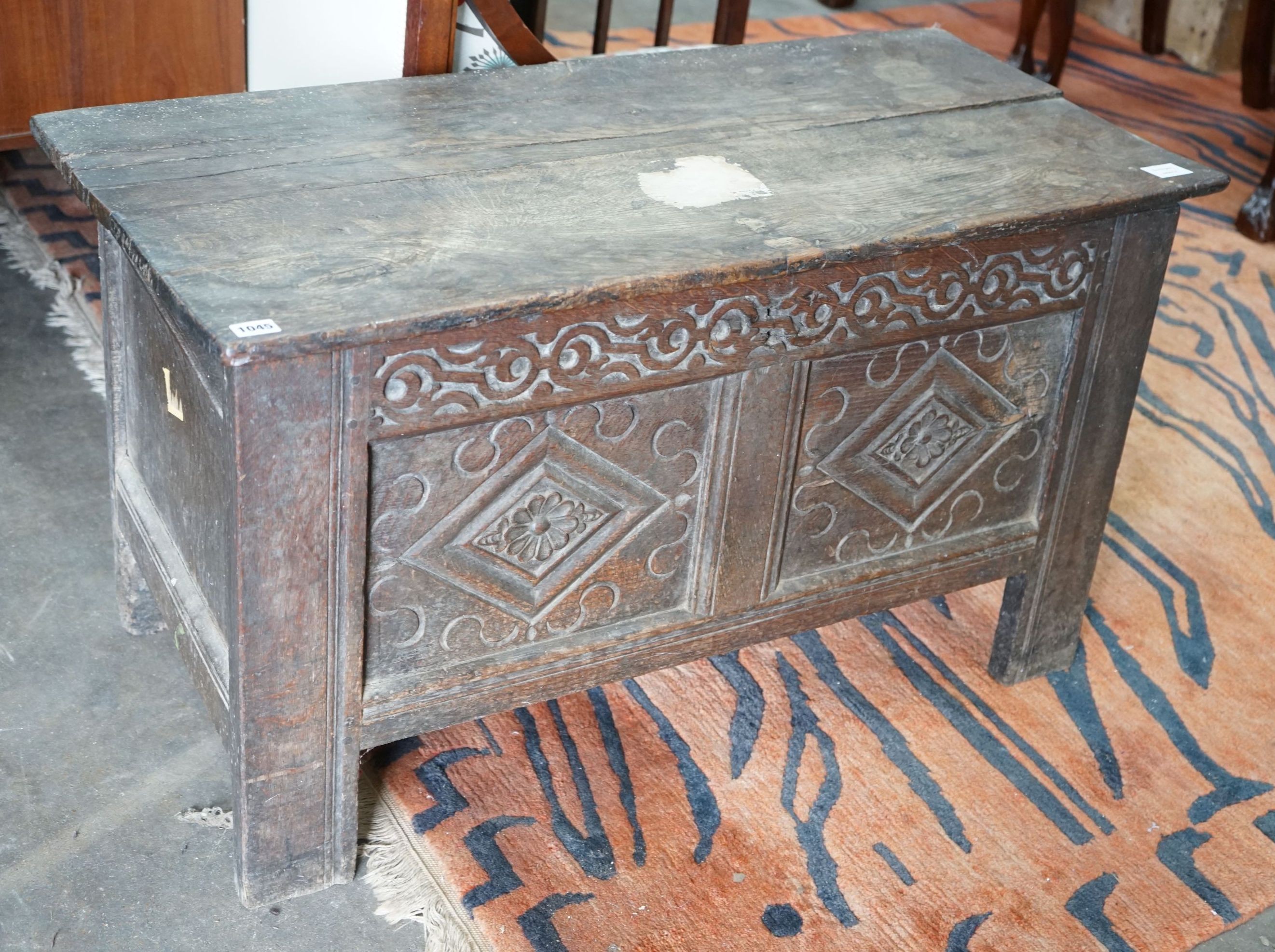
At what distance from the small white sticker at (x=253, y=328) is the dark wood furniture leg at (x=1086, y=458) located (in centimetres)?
92

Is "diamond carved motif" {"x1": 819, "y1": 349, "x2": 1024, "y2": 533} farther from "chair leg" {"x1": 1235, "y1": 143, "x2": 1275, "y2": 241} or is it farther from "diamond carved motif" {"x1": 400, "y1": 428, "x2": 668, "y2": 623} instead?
"chair leg" {"x1": 1235, "y1": 143, "x2": 1275, "y2": 241}

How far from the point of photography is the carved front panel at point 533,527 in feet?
4.47

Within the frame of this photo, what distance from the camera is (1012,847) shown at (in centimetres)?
166

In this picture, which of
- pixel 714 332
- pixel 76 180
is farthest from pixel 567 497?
pixel 76 180

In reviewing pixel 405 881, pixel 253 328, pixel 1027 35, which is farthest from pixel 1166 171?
pixel 1027 35

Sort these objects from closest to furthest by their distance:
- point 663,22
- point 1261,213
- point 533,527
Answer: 1. point 533,527
2. point 663,22
3. point 1261,213

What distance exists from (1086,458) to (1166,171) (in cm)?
35

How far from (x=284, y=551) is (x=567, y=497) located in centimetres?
29

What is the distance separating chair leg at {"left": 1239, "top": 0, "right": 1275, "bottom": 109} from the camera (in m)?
3.61

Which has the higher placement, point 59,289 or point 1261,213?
point 1261,213

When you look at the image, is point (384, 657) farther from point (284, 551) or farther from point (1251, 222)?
point (1251, 222)

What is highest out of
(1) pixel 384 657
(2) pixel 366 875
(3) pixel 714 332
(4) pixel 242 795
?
(3) pixel 714 332

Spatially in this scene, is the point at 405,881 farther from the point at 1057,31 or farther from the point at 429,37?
the point at 1057,31

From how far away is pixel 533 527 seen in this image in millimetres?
1439
